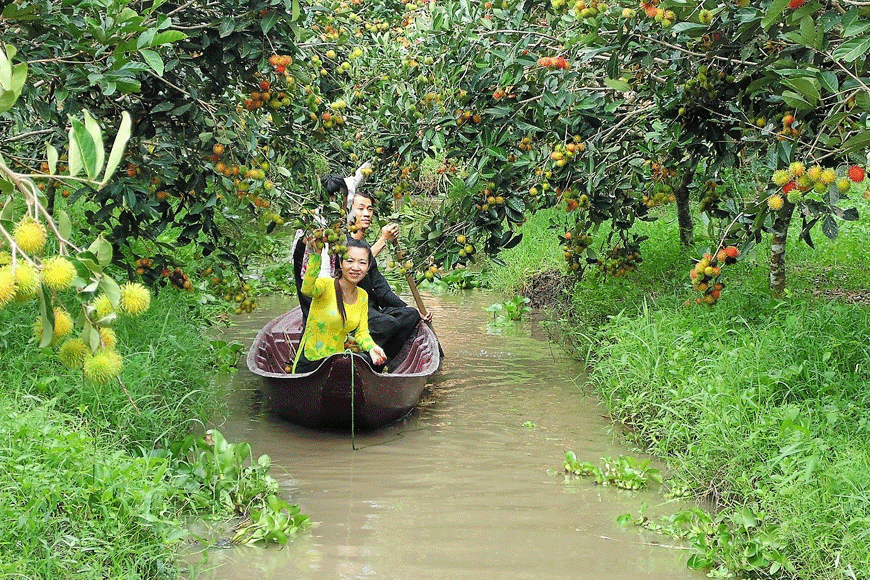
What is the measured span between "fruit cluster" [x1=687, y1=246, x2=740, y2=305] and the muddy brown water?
1.10 meters

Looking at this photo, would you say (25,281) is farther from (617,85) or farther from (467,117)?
(467,117)

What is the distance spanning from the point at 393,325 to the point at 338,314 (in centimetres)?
76

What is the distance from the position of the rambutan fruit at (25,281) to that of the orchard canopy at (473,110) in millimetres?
1816

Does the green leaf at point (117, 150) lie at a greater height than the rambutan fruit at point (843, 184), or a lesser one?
greater

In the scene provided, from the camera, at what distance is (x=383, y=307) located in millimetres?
6965

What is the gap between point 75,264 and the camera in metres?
1.77

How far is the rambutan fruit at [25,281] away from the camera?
5.42ft

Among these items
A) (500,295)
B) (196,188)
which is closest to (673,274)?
(500,295)

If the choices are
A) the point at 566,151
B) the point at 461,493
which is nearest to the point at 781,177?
the point at 566,151

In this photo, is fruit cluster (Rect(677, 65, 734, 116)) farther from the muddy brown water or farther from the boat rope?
the boat rope

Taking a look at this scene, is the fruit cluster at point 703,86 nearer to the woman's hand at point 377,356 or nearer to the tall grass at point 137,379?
the woman's hand at point 377,356

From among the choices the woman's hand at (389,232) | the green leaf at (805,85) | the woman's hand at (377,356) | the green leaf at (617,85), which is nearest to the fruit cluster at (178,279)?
the woman's hand at (377,356)

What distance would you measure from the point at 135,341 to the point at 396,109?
248 centimetres

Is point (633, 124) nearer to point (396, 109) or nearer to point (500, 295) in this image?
point (396, 109)
